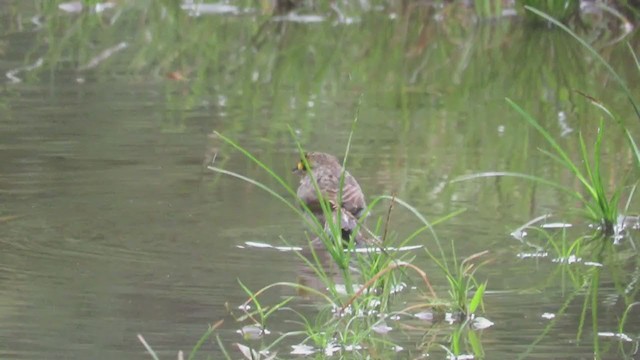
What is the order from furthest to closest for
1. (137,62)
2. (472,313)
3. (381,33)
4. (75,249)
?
1. (381,33)
2. (137,62)
3. (75,249)
4. (472,313)

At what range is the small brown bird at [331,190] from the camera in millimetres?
6680

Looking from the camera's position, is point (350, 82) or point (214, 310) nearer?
point (214, 310)

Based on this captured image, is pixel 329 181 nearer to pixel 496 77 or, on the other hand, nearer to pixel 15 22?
pixel 496 77

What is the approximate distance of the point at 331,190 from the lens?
7.02 meters

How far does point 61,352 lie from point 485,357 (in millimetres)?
1190

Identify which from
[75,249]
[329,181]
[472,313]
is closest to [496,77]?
[329,181]

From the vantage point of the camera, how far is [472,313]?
16.8ft

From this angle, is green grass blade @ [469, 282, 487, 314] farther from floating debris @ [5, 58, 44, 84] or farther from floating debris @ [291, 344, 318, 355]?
floating debris @ [5, 58, 44, 84]

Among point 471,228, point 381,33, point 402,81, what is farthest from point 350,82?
point 471,228

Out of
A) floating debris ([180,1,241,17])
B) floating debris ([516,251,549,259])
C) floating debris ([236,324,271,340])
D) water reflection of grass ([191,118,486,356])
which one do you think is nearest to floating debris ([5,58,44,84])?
floating debris ([180,1,241,17])

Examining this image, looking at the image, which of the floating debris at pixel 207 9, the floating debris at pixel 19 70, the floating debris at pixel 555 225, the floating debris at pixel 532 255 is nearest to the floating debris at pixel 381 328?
the floating debris at pixel 532 255

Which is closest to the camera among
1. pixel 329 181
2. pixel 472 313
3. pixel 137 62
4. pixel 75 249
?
pixel 472 313

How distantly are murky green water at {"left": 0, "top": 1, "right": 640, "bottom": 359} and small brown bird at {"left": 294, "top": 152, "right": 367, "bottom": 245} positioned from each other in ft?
0.47

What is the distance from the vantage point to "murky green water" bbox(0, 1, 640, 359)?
17.3 feet
